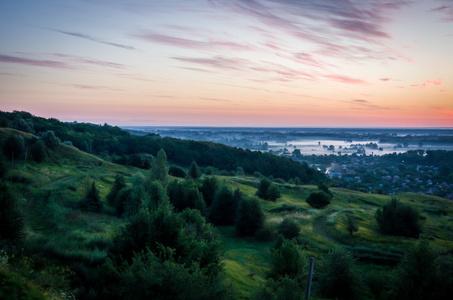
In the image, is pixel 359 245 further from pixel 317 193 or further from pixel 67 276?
pixel 67 276

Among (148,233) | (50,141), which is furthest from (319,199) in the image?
(50,141)

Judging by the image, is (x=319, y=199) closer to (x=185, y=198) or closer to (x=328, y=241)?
(x=328, y=241)

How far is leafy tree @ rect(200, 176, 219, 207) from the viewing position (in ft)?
178

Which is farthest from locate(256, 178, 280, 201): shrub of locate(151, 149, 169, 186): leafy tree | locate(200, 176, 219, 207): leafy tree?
locate(151, 149, 169, 186): leafy tree

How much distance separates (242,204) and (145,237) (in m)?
26.5

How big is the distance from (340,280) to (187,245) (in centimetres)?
1219

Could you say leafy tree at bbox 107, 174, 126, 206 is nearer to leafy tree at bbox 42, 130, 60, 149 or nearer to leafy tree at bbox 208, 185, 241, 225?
leafy tree at bbox 208, 185, 241, 225

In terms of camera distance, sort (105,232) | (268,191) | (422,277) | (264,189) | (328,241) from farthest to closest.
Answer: (264,189) < (268,191) < (328,241) < (105,232) < (422,277)

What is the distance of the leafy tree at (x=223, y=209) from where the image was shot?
48594 mm

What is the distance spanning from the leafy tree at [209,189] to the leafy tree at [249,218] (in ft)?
36.2

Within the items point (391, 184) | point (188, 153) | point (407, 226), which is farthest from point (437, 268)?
point (188, 153)

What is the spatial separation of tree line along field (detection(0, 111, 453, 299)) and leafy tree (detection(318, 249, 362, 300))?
0.07 meters

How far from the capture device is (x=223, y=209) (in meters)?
48.6

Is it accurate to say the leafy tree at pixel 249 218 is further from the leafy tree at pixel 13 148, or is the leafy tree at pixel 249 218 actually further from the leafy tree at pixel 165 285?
the leafy tree at pixel 13 148
